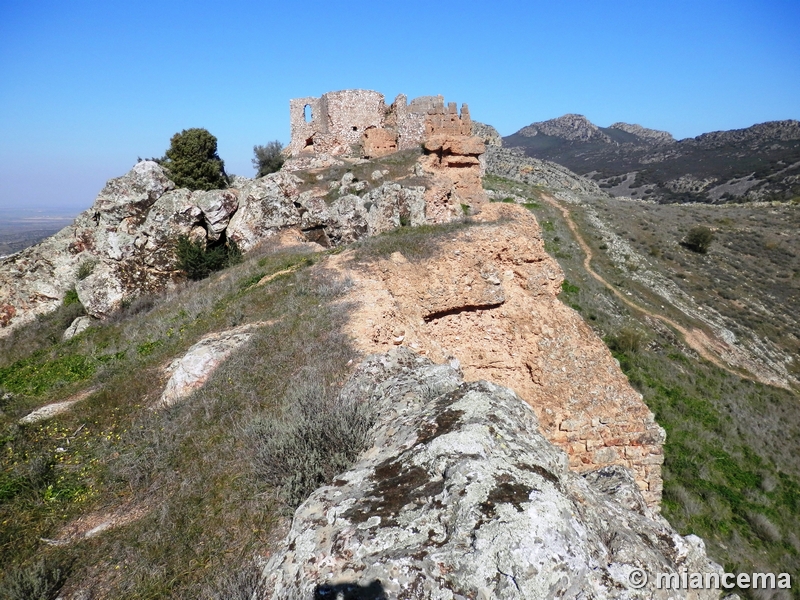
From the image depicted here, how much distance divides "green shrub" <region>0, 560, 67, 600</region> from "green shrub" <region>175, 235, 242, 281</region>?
13453mm

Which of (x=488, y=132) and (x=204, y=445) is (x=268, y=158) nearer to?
(x=204, y=445)

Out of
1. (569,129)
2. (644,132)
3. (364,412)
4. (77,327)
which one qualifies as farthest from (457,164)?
(644,132)

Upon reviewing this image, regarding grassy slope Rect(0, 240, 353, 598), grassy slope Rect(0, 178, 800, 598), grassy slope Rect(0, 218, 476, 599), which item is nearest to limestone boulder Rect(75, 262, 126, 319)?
grassy slope Rect(0, 178, 800, 598)

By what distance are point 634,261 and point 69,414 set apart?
32092 millimetres

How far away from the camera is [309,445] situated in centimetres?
423

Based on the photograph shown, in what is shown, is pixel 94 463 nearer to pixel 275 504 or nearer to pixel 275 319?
pixel 275 504

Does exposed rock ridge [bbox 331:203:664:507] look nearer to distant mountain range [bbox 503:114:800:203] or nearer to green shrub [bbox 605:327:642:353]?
green shrub [bbox 605:327:642:353]

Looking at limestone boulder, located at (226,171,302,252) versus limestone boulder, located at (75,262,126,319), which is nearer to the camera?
limestone boulder, located at (75,262,126,319)

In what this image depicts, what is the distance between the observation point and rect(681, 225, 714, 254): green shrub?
33.7m

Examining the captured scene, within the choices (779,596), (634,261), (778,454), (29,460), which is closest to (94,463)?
(29,460)

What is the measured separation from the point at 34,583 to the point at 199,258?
45.8 feet

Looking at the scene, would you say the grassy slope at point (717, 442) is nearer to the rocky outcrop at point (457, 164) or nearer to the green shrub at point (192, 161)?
the rocky outcrop at point (457, 164)

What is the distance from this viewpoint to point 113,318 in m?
14.0

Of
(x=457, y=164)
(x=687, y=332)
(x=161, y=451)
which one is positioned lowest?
(x=687, y=332)
